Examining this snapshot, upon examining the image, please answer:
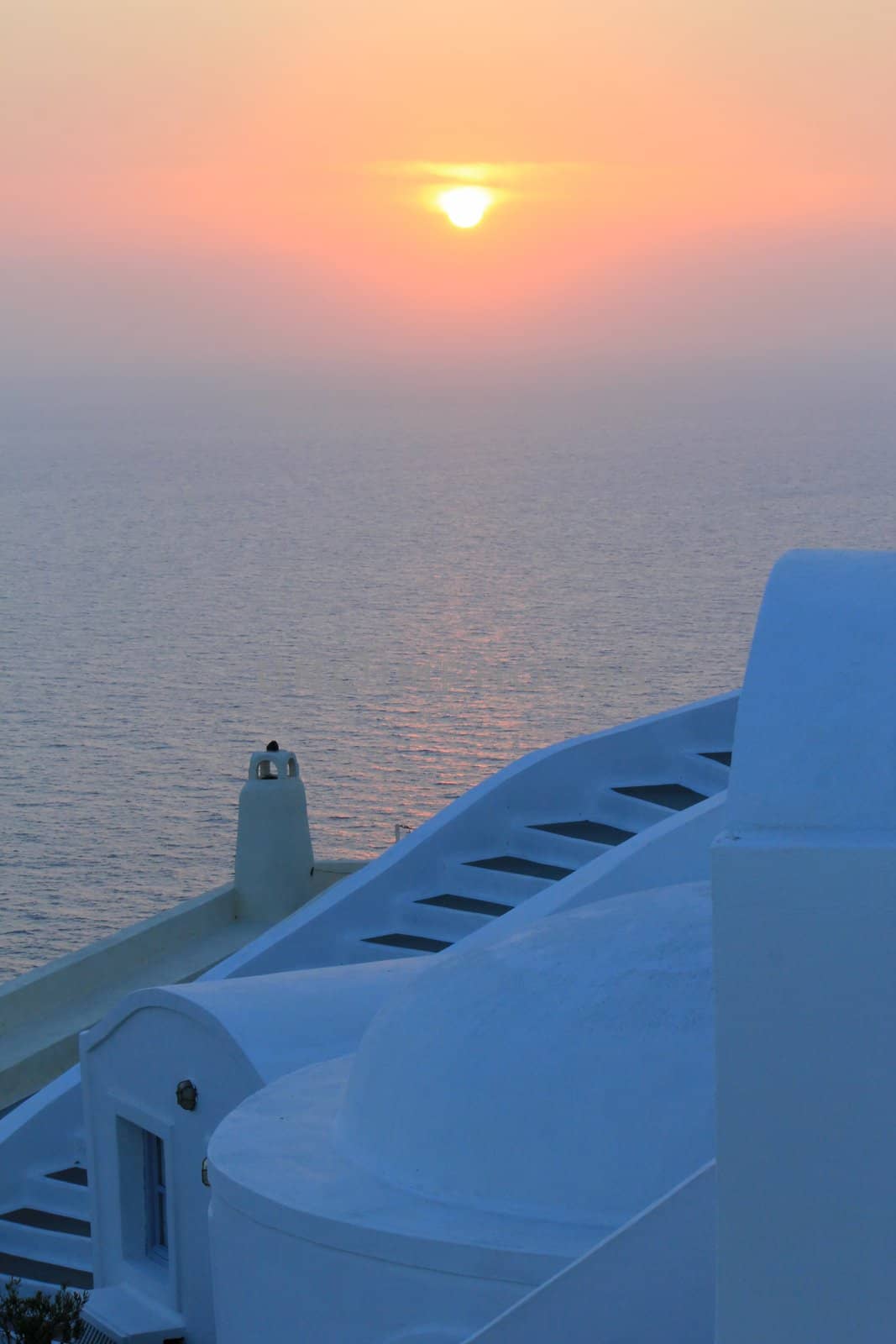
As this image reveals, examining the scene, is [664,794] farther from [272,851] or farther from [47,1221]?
[47,1221]

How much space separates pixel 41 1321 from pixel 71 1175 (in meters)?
2.96

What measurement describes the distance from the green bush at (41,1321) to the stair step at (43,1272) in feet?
4.19

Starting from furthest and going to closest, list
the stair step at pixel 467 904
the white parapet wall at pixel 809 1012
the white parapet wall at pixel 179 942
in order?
the white parapet wall at pixel 179 942
the stair step at pixel 467 904
the white parapet wall at pixel 809 1012

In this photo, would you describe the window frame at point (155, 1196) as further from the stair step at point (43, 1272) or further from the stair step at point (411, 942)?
the stair step at point (411, 942)

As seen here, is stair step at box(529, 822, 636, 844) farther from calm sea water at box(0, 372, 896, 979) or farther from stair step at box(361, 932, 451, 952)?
calm sea water at box(0, 372, 896, 979)

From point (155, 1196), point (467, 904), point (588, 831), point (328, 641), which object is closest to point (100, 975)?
point (467, 904)

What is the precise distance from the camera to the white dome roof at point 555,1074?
676cm

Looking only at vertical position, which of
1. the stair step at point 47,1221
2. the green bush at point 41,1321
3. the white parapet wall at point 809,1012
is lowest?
the stair step at point 47,1221

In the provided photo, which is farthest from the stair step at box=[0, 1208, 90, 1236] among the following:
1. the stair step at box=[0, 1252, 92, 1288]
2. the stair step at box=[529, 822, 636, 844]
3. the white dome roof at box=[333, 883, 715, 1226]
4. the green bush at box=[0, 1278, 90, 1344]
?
the white dome roof at box=[333, 883, 715, 1226]

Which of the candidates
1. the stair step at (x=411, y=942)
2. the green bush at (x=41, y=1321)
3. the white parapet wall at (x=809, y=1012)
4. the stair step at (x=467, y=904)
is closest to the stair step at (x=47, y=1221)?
the green bush at (x=41, y=1321)

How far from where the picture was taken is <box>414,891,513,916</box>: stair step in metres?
14.0

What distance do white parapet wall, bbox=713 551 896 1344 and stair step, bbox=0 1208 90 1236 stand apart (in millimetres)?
9582

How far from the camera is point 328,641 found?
193 feet

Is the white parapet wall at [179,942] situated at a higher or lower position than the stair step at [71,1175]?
higher
